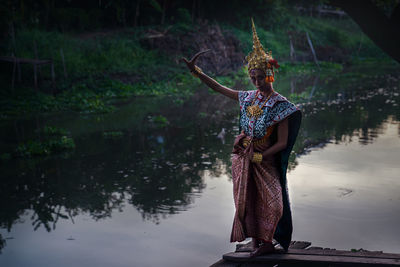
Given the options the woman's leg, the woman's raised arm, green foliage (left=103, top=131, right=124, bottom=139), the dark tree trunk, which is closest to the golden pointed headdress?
the woman's raised arm

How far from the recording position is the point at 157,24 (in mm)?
28141

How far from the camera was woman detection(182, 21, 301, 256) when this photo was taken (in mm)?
3852

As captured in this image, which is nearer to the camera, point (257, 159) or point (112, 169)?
point (257, 159)

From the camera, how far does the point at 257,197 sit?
3.98 meters

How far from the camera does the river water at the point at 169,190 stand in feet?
16.9

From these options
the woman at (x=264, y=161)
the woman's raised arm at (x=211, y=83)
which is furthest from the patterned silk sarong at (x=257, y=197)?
the woman's raised arm at (x=211, y=83)

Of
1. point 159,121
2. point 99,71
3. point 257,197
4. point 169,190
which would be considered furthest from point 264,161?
point 99,71

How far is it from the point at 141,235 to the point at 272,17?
29.8 meters

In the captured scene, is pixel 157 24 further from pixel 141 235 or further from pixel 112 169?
pixel 141 235

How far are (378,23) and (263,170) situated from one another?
10.2 feet

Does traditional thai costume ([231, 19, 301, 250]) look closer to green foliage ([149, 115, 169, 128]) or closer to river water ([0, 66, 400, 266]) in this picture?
river water ([0, 66, 400, 266])

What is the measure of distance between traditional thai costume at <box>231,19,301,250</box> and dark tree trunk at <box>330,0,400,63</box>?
2545 millimetres

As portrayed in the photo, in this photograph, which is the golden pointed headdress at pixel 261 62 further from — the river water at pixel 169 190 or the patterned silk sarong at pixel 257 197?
the river water at pixel 169 190

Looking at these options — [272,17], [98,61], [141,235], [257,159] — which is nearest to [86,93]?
[98,61]
